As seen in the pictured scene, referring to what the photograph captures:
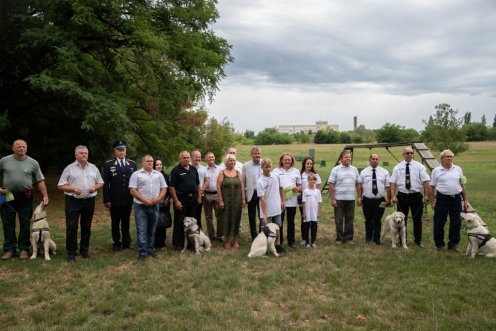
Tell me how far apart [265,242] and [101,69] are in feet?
30.0

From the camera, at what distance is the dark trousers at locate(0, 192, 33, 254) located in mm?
6285

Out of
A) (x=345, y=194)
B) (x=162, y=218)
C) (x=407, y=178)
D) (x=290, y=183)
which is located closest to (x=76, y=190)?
(x=162, y=218)

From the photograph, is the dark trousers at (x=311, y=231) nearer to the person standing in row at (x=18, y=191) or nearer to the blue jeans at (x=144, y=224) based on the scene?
the blue jeans at (x=144, y=224)

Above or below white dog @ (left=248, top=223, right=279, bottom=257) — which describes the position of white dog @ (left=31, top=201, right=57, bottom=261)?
above

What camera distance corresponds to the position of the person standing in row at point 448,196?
689cm

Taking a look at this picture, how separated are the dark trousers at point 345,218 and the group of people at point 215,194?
0.02m

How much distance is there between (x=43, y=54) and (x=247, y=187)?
9.21 m

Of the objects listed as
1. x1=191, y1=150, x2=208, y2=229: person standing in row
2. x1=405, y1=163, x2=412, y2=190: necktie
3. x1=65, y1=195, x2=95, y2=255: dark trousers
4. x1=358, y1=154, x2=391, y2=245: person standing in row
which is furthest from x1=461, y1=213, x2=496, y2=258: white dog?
x1=65, y1=195, x2=95, y2=255: dark trousers

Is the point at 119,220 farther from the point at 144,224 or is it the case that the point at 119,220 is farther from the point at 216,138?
the point at 216,138

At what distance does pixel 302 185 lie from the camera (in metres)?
7.65

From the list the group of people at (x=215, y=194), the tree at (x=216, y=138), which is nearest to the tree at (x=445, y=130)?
the tree at (x=216, y=138)

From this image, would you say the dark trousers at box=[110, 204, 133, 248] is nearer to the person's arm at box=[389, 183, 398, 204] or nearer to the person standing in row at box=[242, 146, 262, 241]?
the person standing in row at box=[242, 146, 262, 241]

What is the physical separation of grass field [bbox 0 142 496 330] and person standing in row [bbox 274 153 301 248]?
66 centimetres

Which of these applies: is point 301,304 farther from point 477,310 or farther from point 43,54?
point 43,54
